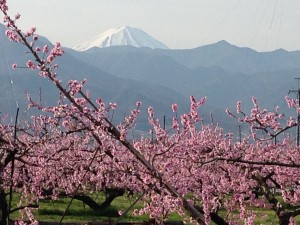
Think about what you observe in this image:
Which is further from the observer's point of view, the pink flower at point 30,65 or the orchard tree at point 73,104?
the pink flower at point 30,65

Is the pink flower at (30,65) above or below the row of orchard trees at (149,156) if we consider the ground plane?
above

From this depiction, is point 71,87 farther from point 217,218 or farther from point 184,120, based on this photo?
point 217,218

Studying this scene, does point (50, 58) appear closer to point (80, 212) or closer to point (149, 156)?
point (149, 156)

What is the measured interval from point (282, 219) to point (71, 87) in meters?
8.20

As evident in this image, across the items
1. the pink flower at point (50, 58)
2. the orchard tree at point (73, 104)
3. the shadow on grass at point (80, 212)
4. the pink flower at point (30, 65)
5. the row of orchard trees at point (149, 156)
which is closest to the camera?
the orchard tree at point (73, 104)

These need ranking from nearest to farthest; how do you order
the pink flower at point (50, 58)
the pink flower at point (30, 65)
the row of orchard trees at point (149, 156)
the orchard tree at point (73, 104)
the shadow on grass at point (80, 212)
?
the orchard tree at point (73, 104), the row of orchard trees at point (149, 156), the pink flower at point (50, 58), the pink flower at point (30, 65), the shadow on grass at point (80, 212)

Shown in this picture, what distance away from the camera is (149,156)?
458 cm

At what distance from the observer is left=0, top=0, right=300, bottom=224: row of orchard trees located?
373 cm

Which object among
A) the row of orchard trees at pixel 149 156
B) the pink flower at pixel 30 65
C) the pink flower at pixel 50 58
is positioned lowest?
the row of orchard trees at pixel 149 156

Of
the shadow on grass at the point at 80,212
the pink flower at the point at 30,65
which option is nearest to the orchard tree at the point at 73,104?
the pink flower at the point at 30,65

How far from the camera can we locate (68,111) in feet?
14.0

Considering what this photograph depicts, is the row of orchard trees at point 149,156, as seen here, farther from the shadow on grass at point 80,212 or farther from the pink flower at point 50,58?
the shadow on grass at point 80,212

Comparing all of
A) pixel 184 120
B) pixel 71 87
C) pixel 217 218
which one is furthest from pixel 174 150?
pixel 71 87

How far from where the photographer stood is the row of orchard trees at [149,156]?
12.2 ft
